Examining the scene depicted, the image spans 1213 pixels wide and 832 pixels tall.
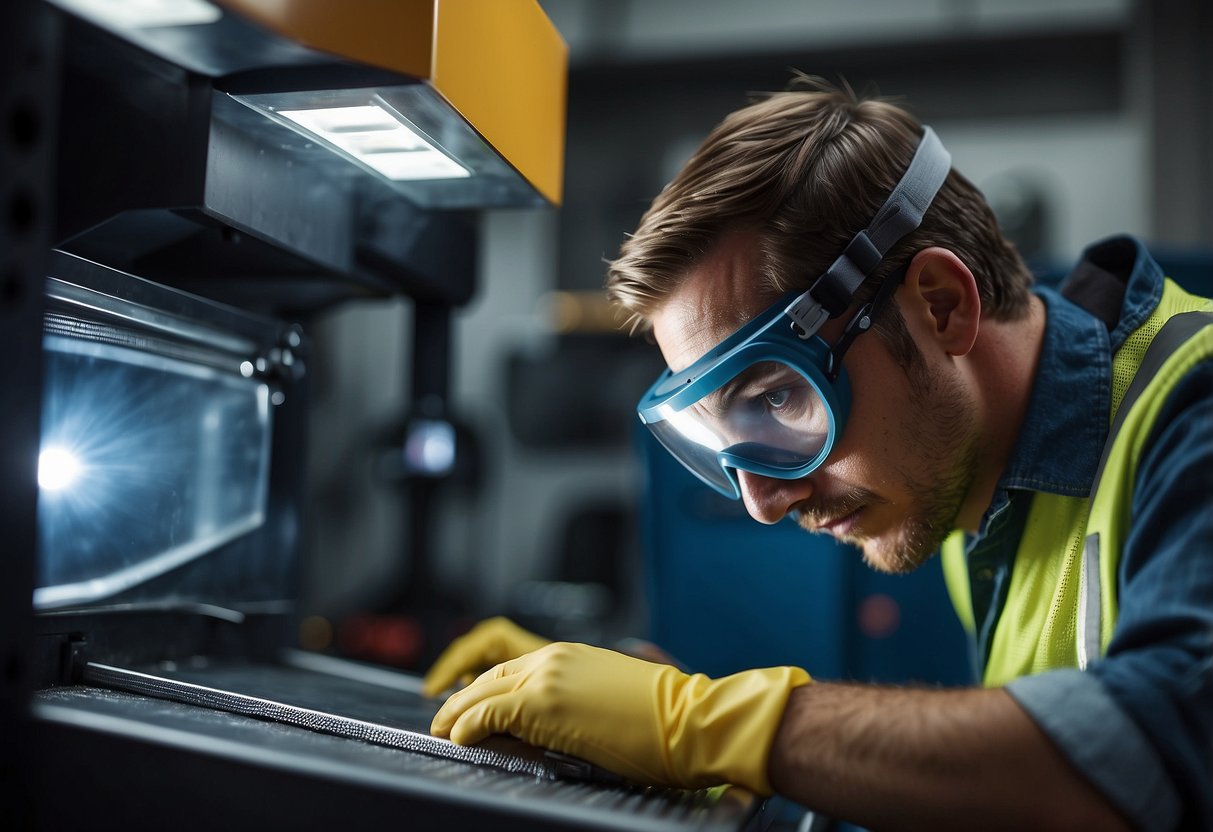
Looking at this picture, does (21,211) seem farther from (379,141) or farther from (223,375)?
(223,375)

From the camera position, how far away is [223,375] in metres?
1.14

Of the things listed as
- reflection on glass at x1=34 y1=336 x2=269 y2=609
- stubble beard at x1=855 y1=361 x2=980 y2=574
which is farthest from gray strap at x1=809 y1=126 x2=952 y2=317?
reflection on glass at x1=34 y1=336 x2=269 y2=609

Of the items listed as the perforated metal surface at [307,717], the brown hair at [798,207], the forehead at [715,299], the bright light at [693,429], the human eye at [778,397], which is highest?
the brown hair at [798,207]

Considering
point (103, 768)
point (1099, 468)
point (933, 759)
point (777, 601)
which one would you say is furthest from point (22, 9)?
point (777, 601)

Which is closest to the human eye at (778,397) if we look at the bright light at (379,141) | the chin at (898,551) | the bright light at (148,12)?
the chin at (898,551)

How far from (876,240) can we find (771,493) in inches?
11.9

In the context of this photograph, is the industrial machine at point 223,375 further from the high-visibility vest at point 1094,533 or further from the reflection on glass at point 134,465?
the high-visibility vest at point 1094,533

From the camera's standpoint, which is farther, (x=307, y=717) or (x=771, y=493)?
(x=771, y=493)

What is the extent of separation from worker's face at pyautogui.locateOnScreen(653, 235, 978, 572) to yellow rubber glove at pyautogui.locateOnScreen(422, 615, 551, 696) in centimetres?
39

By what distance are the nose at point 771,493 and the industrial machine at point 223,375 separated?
0.40 m

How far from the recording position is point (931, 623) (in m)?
2.54

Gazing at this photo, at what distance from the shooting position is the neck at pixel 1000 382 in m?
1.17

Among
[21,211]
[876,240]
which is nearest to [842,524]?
[876,240]

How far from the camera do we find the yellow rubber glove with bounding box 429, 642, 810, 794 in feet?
2.53
